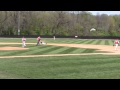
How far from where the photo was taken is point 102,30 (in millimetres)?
100875

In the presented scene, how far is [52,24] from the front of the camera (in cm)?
9219

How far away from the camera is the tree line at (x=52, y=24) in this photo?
8531 centimetres

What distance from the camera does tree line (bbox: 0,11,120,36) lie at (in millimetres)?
85312
